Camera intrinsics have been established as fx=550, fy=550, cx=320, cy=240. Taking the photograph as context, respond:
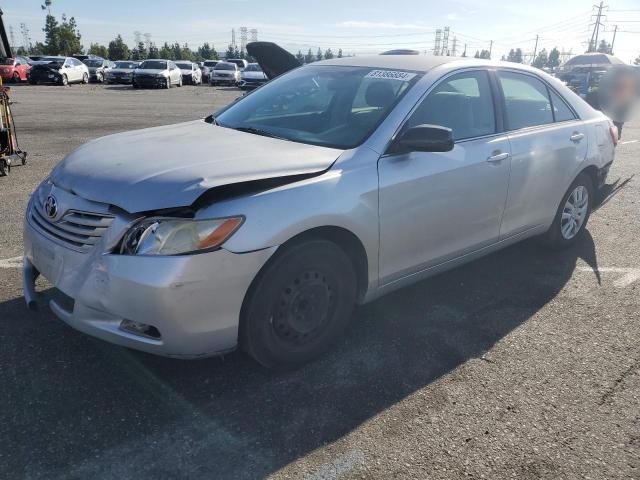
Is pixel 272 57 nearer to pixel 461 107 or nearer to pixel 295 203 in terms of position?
pixel 461 107

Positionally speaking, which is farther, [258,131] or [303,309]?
[258,131]

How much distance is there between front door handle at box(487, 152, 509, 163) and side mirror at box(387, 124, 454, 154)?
732mm

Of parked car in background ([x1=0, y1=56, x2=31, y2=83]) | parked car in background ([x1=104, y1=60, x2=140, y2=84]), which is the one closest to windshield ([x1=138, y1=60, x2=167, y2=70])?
parked car in background ([x1=104, y1=60, x2=140, y2=84])

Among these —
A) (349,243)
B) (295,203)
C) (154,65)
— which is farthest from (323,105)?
(154,65)

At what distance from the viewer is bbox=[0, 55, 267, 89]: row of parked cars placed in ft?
96.6

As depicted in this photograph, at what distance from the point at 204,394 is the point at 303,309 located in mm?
679

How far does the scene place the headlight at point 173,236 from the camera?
99.8 inches

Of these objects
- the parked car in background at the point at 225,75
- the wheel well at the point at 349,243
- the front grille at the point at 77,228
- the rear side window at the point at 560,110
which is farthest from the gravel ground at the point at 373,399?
the parked car in background at the point at 225,75

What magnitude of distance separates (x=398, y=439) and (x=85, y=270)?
66.6 inches

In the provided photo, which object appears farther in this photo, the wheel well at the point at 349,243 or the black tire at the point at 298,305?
the wheel well at the point at 349,243

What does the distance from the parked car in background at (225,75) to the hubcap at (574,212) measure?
33.3m

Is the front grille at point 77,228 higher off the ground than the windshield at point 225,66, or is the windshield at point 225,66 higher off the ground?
the front grille at point 77,228

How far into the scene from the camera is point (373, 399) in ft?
9.37

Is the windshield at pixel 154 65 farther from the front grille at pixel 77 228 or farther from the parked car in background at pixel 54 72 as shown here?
the front grille at pixel 77 228
